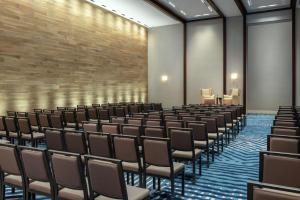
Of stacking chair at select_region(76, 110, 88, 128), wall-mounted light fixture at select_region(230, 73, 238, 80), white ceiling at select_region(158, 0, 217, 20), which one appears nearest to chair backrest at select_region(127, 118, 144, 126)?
stacking chair at select_region(76, 110, 88, 128)

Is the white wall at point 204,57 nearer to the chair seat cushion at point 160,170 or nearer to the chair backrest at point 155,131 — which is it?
the chair backrest at point 155,131

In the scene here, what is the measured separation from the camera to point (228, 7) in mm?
14391

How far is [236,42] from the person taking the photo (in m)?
15.8

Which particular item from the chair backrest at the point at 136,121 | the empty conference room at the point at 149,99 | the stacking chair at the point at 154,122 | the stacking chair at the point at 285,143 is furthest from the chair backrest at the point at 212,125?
the stacking chair at the point at 285,143

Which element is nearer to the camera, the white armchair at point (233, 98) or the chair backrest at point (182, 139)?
the chair backrest at point (182, 139)

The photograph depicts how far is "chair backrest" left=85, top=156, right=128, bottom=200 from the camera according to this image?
2.31 meters

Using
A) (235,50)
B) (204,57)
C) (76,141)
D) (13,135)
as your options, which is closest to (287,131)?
(76,141)

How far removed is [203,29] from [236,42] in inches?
85.4

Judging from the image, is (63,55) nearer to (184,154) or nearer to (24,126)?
(24,126)

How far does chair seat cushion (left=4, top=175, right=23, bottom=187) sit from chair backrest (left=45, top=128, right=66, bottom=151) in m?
0.89

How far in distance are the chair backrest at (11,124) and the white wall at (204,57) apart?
12344mm

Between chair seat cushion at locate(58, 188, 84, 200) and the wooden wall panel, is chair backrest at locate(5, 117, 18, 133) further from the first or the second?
chair seat cushion at locate(58, 188, 84, 200)

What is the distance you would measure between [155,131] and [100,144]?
Result: 0.94 metres

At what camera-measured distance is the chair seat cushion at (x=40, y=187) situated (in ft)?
9.21
